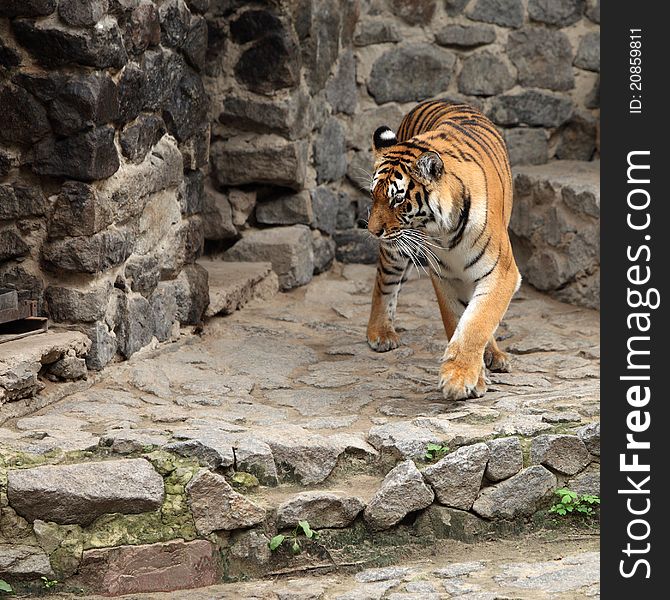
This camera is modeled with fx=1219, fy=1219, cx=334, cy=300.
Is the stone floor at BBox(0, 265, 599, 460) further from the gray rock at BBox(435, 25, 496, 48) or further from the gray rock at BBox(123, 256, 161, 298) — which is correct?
the gray rock at BBox(435, 25, 496, 48)

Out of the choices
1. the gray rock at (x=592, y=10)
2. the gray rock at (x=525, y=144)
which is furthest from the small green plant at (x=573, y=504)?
the gray rock at (x=592, y=10)

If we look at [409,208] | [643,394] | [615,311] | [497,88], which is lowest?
[643,394]

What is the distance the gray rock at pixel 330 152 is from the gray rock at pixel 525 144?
108 centimetres

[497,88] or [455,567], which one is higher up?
[497,88]

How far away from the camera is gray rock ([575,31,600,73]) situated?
7730 millimetres

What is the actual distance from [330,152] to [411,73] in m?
0.76

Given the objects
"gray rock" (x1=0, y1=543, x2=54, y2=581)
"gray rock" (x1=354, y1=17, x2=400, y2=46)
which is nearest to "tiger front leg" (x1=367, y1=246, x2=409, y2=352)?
"gray rock" (x1=354, y1=17, x2=400, y2=46)

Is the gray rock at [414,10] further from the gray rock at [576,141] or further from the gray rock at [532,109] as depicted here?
the gray rock at [576,141]

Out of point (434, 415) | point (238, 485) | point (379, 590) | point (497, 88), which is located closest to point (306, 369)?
point (434, 415)

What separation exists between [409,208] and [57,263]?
1.43 meters

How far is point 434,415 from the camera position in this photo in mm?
4656

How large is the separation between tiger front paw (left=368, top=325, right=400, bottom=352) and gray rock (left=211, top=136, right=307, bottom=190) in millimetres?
1243

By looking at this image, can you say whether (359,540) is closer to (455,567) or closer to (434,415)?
(455,567)

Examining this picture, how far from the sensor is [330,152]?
7.32 metres
